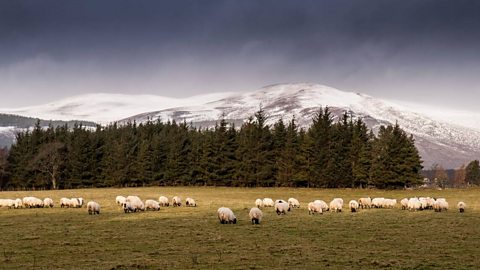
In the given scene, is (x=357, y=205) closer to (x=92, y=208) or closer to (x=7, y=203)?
(x=92, y=208)

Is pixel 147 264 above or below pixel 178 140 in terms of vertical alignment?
below

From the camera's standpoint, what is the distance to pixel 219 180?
98.1m

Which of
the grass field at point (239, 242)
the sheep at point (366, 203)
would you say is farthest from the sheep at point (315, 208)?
the sheep at point (366, 203)

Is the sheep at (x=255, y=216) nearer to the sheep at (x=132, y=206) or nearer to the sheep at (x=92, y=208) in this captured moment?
the sheep at (x=132, y=206)

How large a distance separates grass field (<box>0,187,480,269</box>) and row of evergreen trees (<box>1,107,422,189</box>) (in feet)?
154

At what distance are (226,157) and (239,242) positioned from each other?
72921 mm

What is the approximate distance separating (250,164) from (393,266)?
7589 cm

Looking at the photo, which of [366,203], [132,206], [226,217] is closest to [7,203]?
[132,206]

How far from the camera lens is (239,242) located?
992 inches

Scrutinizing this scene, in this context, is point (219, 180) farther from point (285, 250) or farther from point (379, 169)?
point (285, 250)

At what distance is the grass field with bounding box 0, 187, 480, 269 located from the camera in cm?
1956

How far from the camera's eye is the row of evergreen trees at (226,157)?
85250mm

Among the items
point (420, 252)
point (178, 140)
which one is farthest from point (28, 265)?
point (178, 140)

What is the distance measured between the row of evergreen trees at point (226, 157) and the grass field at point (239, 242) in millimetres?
47038
